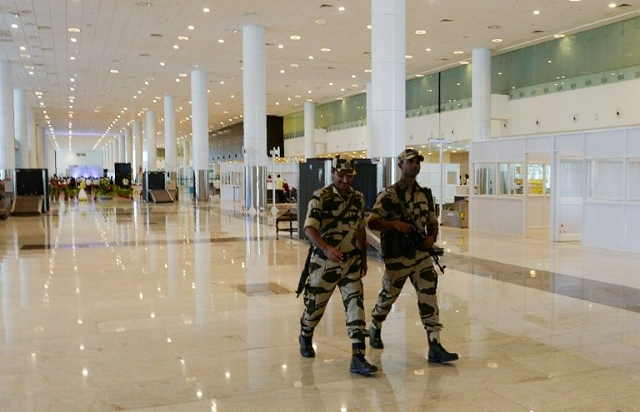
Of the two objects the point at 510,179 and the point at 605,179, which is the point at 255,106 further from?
the point at 605,179

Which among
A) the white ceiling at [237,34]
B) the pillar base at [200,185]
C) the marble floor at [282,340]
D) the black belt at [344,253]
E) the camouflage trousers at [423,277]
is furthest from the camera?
the pillar base at [200,185]

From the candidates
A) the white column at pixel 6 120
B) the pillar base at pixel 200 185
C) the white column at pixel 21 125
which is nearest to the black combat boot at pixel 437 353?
the white column at pixel 6 120

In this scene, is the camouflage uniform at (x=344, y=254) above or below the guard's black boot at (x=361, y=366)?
above

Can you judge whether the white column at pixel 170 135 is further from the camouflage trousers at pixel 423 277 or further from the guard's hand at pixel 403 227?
the guard's hand at pixel 403 227

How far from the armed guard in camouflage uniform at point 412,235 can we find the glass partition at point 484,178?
43.0 ft

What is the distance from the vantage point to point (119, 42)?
2655 cm

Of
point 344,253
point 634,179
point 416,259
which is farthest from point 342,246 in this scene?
point 634,179

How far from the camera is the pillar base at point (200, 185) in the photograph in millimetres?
37375

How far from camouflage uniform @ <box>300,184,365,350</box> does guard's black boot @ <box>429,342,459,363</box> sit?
26.3 inches

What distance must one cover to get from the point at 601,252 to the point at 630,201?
48.3 inches

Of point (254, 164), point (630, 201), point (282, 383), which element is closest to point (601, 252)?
point (630, 201)

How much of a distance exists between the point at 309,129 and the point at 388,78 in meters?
34.9

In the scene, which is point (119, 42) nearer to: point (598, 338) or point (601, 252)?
point (601, 252)

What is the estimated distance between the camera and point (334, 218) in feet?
15.9
